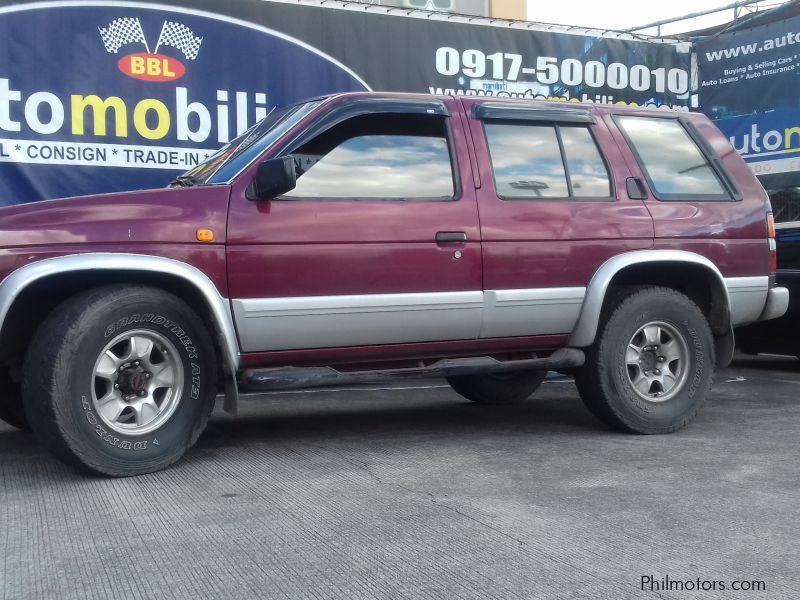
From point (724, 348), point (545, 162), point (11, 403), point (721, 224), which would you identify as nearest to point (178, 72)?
point (11, 403)

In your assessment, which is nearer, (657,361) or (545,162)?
(545,162)

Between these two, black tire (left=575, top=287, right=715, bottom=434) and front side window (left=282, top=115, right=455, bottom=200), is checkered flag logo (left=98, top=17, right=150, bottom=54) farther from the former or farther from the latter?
black tire (left=575, top=287, right=715, bottom=434)

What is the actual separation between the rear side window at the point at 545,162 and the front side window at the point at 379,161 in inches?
12.8

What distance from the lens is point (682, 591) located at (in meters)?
3.15

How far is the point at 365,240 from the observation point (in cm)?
517

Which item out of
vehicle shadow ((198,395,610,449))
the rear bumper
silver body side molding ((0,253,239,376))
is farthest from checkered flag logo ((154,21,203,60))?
the rear bumper

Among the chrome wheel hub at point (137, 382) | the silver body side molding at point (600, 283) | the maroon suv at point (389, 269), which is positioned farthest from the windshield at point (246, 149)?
the silver body side molding at point (600, 283)

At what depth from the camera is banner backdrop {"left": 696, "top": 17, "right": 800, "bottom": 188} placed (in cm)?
1029

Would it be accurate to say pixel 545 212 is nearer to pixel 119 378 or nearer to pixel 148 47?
pixel 119 378

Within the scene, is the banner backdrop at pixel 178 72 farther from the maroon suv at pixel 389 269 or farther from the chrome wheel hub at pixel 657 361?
the chrome wheel hub at pixel 657 361

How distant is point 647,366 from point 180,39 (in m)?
4.80

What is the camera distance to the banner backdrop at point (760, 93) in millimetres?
10289

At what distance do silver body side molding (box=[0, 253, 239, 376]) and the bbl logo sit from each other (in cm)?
398

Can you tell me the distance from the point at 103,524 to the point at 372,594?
1.30 metres
